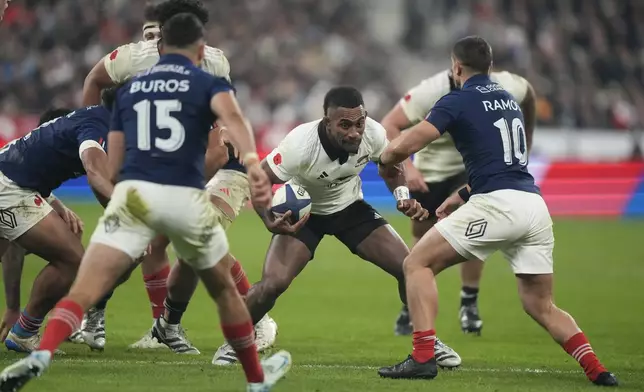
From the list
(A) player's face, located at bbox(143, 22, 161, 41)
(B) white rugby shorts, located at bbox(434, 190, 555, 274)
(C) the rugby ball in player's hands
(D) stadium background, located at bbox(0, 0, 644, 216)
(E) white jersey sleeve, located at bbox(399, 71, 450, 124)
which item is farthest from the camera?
(D) stadium background, located at bbox(0, 0, 644, 216)

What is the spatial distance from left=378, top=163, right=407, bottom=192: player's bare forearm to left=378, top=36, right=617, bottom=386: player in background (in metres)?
0.49

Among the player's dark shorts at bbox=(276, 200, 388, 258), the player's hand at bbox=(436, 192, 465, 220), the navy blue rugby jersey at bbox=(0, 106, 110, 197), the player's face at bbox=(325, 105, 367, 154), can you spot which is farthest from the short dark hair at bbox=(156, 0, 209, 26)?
the player's hand at bbox=(436, 192, 465, 220)

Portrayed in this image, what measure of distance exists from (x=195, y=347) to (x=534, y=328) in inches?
155

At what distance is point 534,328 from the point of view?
12188 mm

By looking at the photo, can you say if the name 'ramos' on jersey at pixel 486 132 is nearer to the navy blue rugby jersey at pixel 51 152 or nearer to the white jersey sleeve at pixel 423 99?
the navy blue rugby jersey at pixel 51 152

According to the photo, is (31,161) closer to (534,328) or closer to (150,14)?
(150,14)

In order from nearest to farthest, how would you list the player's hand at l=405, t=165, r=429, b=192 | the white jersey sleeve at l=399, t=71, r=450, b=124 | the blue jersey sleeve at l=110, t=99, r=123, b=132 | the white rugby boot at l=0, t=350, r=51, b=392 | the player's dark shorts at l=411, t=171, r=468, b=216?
the white rugby boot at l=0, t=350, r=51, b=392, the blue jersey sleeve at l=110, t=99, r=123, b=132, the player's hand at l=405, t=165, r=429, b=192, the white jersey sleeve at l=399, t=71, r=450, b=124, the player's dark shorts at l=411, t=171, r=468, b=216

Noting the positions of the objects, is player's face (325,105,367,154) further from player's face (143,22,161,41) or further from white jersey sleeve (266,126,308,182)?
player's face (143,22,161,41)

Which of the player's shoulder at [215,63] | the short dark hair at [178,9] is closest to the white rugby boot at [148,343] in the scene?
the player's shoulder at [215,63]

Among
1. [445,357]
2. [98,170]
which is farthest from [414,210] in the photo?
[98,170]

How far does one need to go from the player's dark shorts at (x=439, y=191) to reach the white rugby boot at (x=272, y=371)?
4694 millimetres

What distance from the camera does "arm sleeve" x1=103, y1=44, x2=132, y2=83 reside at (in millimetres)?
9711

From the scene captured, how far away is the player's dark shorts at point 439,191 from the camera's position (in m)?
11.9

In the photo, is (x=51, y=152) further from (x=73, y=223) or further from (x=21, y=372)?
(x=21, y=372)
